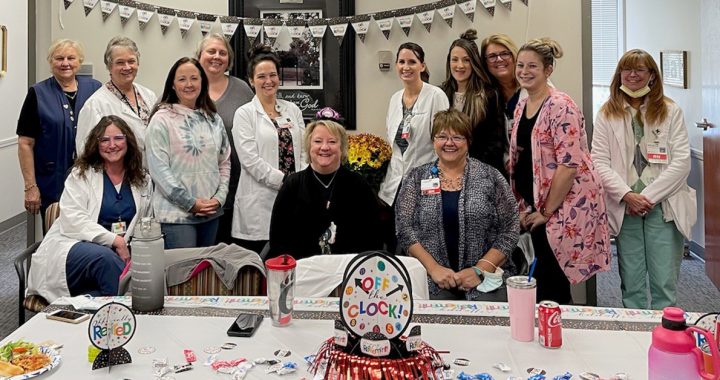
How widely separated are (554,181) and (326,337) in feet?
5.41

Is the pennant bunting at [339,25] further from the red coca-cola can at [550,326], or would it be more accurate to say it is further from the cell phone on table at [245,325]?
the red coca-cola can at [550,326]

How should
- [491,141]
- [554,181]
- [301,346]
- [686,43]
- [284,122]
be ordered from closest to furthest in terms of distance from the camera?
→ [301,346]
[554,181]
[491,141]
[284,122]
[686,43]

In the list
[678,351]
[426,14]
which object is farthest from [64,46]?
[678,351]

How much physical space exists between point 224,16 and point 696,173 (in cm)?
360

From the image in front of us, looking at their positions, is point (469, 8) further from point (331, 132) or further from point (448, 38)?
point (331, 132)

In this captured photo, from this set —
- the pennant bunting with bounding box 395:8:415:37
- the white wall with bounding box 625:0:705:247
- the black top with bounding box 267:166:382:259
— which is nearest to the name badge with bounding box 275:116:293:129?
the black top with bounding box 267:166:382:259

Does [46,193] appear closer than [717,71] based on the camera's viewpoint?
Yes

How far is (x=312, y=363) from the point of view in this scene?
4.46 ft

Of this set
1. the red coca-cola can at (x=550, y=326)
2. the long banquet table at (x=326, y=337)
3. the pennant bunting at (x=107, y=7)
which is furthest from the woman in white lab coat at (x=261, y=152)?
the red coca-cola can at (x=550, y=326)

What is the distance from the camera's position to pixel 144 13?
12.9 feet

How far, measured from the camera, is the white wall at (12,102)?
599cm

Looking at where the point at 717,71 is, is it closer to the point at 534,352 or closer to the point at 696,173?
the point at 696,173

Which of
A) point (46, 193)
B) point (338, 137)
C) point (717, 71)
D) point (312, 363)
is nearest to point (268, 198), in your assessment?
point (338, 137)

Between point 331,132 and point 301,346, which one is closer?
point 301,346
